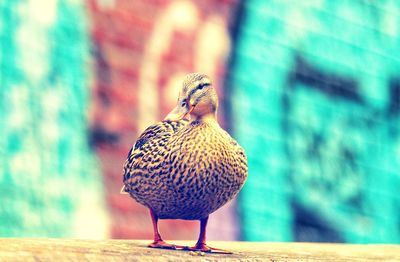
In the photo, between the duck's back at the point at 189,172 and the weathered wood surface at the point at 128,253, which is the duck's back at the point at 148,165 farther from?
the weathered wood surface at the point at 128,253

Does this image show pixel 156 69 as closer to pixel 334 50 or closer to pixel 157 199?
pixel 334 50

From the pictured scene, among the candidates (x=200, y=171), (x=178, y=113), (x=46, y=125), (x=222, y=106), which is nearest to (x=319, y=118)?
(x=222, y=106)

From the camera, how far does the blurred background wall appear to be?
188 inches

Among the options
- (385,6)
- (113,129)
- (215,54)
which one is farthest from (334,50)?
(113,129)

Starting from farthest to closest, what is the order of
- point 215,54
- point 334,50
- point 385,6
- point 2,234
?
point 385,6
point 334,50
point 215,54
point 2,234

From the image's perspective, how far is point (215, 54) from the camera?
5.91m

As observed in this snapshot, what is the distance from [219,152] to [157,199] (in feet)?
0.67

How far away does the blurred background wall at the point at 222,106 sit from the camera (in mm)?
4773

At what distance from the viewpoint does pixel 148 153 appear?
2.48 m

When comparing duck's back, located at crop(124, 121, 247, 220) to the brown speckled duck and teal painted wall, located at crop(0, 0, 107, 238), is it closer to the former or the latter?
the brown speckled duck

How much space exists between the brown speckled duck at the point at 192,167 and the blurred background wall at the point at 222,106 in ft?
7.37

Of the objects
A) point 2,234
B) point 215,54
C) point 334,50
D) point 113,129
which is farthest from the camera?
point 334,50

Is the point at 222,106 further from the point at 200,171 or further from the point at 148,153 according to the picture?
the point at 200,171

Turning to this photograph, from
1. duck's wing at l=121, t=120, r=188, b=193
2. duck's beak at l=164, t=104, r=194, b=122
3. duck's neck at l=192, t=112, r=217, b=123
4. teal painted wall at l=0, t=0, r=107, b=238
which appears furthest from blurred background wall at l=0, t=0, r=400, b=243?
duck's beak at l=164, t=104, r=194, b=122
